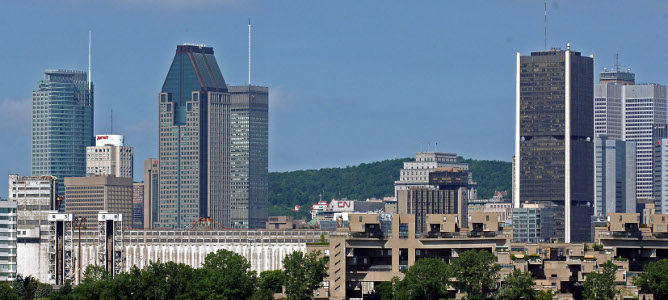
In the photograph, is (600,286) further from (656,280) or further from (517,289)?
(517,289)

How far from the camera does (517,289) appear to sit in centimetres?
19512

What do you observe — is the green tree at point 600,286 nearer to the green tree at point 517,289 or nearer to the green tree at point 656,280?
the green tree at point 656,280

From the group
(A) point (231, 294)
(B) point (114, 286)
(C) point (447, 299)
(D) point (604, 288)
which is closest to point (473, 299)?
(C) point (447, 299)

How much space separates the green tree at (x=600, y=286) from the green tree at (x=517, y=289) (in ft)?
23.4

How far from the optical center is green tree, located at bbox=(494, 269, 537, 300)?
195125 mm

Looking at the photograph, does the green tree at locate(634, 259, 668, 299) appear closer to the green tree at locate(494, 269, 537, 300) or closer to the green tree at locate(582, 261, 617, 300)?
the green tree at locate(582, 261, 617, 300)

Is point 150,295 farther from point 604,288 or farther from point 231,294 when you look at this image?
point 604,288

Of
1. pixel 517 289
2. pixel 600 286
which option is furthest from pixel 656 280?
pixel 517 289

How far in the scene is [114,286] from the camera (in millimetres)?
199250

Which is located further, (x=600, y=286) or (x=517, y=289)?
(x=517, y=289)

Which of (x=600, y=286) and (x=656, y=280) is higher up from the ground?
(x=656, y=280)

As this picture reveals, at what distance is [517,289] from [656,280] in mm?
18196

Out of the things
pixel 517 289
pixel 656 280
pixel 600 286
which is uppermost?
pixel 656 280

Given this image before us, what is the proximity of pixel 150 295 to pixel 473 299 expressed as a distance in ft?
140
